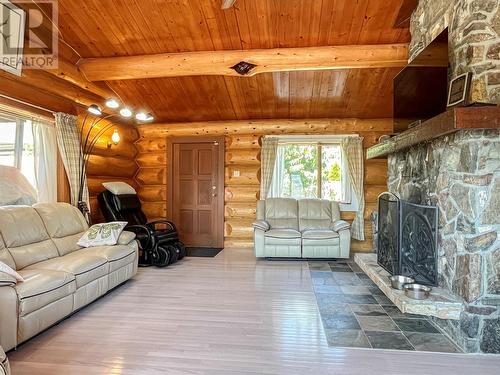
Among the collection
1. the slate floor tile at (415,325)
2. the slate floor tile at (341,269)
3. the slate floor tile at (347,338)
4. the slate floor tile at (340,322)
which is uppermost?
the slate floor tile at (341,269)

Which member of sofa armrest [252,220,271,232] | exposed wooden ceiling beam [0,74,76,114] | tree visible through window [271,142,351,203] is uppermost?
exposed wooden ceiling beam [0,74,76,114]

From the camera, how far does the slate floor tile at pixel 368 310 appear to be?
2.80m

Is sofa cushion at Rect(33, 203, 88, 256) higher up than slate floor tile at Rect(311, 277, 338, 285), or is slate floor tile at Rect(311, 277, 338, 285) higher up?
sofa cushion at Rect(33, 203, 88, 256)

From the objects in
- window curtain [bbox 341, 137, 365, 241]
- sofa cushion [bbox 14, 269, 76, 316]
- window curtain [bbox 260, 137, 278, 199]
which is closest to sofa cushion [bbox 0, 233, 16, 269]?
sofa cushion [bbox 14, 269, 76, 316]

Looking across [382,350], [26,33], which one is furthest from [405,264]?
[26,33]

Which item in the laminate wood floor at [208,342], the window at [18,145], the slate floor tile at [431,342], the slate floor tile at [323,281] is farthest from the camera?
the slate floor tile at [323,281]

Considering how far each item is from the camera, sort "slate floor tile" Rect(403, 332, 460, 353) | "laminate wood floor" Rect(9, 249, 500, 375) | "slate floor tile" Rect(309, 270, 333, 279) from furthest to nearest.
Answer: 1. "slate floor tile" Rect(309, 270, 333, 279)
2. "slate floor tile" Rect(403, 332, 460, 353)
3. "laminate wood floor" Rect(9, 249, 500, 375)

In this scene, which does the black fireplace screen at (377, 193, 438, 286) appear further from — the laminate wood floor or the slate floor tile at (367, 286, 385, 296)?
the laminate wood floor

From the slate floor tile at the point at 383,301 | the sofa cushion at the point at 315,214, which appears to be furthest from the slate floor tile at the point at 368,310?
the sofa cushion at the point at 315,214

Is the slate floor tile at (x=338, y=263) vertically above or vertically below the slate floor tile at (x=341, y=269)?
above

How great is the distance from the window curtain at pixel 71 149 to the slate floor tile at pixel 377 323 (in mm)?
3804

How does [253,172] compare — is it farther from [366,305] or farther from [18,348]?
[18,348]

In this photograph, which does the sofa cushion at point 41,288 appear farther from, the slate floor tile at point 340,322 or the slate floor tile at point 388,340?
the slate floor tile at point 388,340

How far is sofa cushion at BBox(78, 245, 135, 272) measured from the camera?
318 cm
